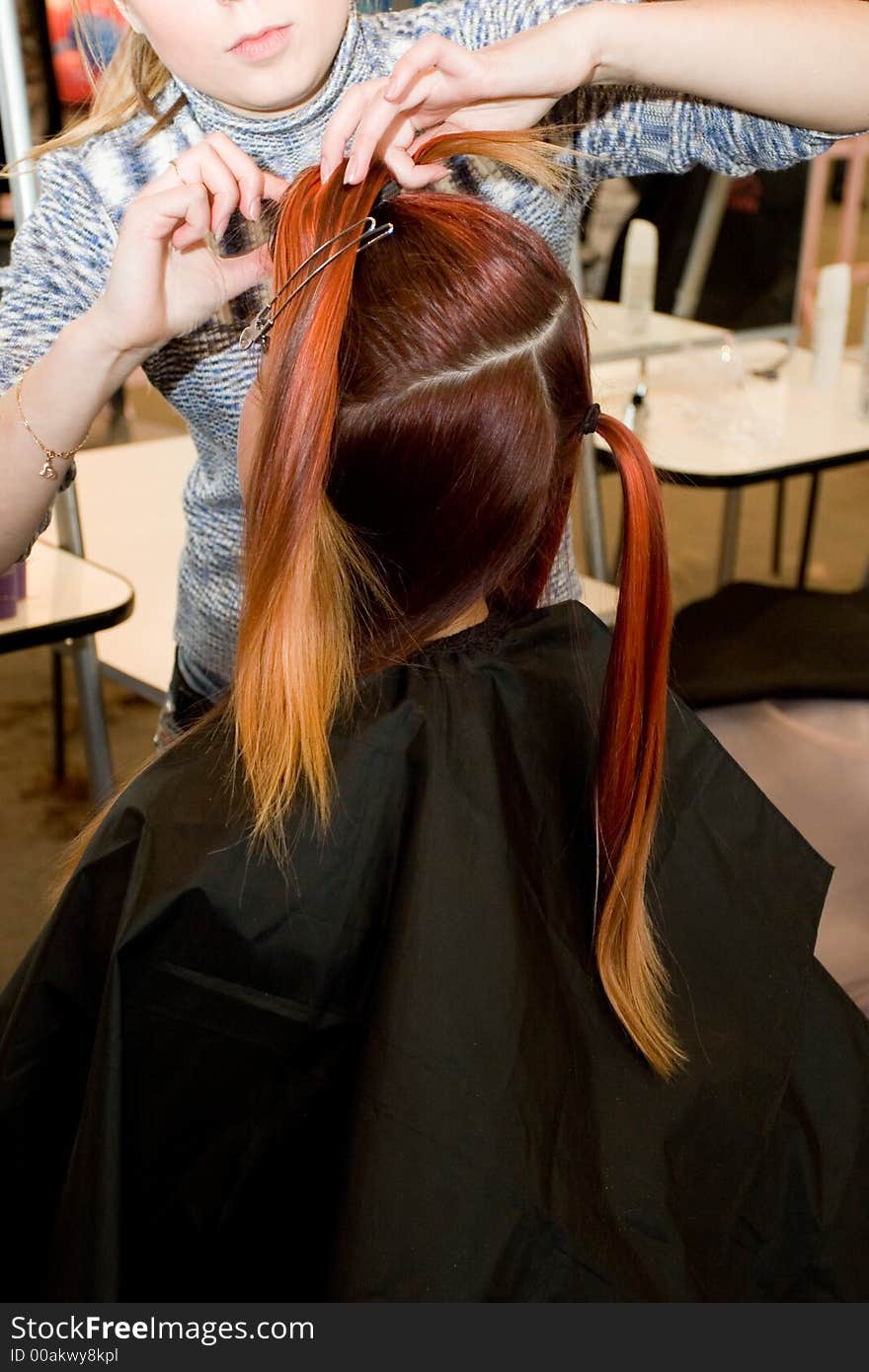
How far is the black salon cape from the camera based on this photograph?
934 millimetres

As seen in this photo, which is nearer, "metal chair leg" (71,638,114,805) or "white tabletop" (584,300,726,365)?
"metal chair leg" (71,638,114,805)

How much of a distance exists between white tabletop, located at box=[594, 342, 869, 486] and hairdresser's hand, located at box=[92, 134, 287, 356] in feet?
3.79

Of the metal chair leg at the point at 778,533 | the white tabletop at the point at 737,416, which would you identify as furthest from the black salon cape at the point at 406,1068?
the metal chair leg at the point at 778,533

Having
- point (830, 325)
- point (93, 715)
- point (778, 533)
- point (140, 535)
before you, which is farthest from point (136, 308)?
point (778, 533)

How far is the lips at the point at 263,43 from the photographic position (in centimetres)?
100

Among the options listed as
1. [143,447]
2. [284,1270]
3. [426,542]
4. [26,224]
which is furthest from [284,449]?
[143,447]

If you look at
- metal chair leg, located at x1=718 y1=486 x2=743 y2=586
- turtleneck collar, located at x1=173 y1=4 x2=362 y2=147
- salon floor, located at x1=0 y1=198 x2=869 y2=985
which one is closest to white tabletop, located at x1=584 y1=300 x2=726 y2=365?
metal chair leg, located at x1=718 y1=486 x2=743 y2=586

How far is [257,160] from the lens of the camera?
1.12 meters

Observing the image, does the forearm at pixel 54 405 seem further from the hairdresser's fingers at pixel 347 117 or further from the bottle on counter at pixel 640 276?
the bottle on counter at pixel 640 276

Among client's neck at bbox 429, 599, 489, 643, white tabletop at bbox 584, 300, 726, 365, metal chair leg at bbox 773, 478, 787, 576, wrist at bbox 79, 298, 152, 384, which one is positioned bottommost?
metal chair leg at bbox 773, 478, 787, 576

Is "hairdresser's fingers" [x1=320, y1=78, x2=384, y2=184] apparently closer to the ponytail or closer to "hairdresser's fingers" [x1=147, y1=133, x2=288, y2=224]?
"hairdresser's fingers" [x1=147, y1=133, x2=288, y2=224]

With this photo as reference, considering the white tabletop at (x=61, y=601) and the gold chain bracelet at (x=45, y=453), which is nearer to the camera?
the gold chain bracelet at (x=45, y=453)

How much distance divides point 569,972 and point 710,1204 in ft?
0.63

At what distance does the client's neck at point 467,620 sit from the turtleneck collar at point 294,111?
40 cm
